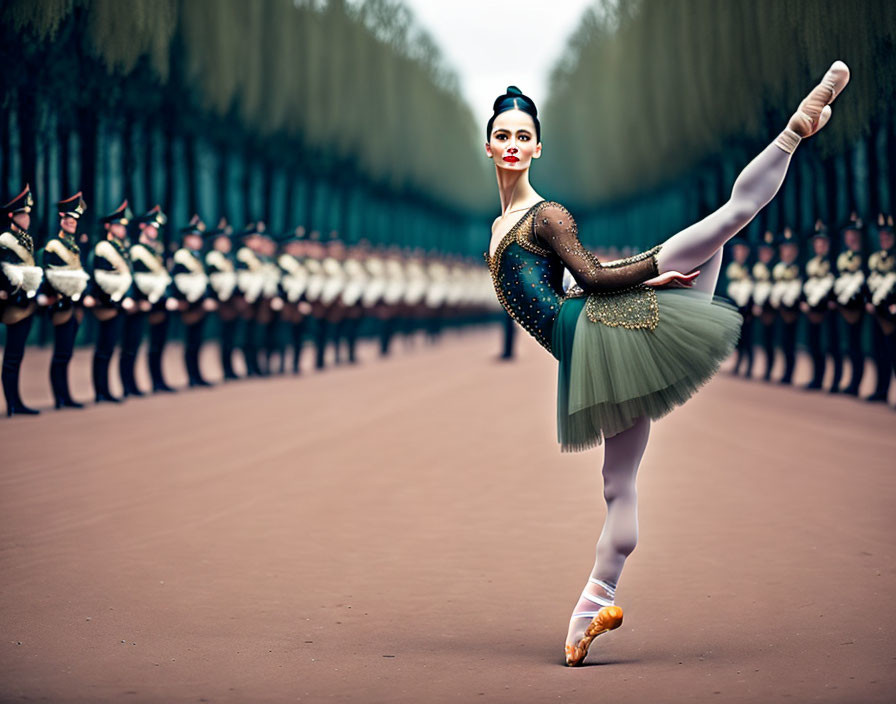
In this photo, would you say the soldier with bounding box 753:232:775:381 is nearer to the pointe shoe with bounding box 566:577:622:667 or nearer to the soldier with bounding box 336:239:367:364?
the soldier with bounding box 336:239:367:364

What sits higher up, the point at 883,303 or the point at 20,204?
the point at 20,204


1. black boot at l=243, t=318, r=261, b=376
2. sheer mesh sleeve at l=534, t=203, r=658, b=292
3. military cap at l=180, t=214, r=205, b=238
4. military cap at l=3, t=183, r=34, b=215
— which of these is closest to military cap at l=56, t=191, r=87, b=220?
military cap at l=3, t=183, r=34, b=215

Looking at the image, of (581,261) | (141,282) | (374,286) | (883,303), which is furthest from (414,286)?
(581,261)

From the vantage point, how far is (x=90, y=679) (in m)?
4.61

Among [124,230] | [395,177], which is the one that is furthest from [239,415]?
[395,177]

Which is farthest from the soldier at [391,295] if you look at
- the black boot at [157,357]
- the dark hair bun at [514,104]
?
the dark hair bun at [514,104]

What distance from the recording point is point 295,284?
67.8ft

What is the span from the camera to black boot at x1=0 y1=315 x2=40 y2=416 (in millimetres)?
11961

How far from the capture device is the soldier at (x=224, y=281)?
17.7m

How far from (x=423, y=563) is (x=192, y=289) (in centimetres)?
1046

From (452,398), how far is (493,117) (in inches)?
428

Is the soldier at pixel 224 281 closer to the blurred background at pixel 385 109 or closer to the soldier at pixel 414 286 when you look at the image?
the blurred background at pixel 385 109

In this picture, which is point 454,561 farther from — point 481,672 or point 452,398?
point 452,398

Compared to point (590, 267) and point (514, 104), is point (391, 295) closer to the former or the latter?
point (514, 104)
